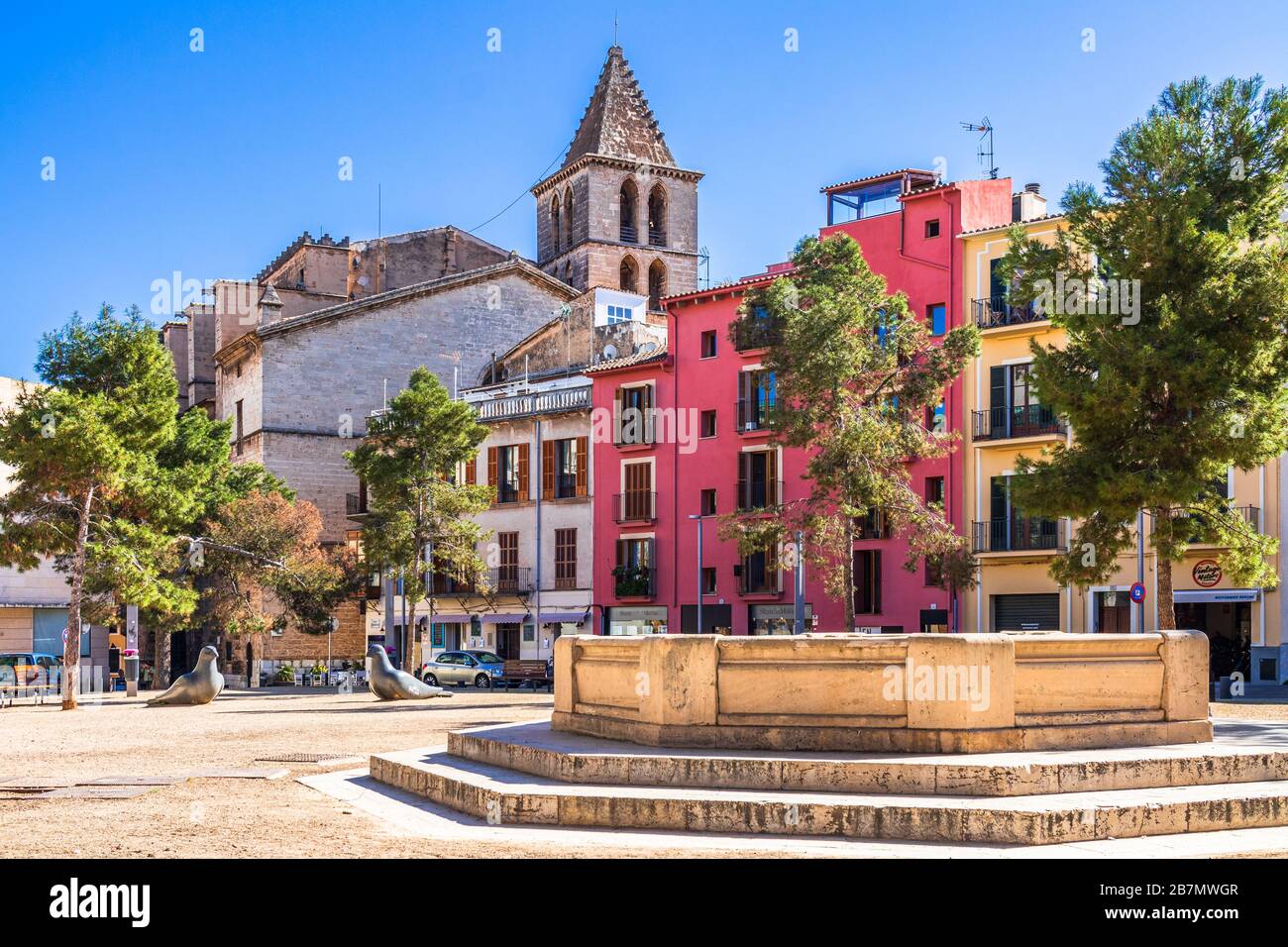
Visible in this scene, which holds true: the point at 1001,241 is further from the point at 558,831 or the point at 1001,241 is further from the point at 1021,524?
the point at 558,831

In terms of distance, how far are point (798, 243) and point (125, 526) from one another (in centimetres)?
1855

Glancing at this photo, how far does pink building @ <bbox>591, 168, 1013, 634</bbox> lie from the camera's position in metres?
46.2

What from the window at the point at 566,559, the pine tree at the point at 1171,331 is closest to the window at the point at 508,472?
the window at the point at 566,559

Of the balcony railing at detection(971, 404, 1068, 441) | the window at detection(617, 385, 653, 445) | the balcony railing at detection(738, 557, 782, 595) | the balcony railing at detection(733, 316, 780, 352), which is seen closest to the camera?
the balcony railing at detection(733, 316, 780, 352)

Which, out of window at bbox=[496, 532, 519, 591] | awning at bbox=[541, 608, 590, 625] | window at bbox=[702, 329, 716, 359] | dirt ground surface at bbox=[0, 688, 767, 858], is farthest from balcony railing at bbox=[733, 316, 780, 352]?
window at bbox=[496, 532, 519, 591]

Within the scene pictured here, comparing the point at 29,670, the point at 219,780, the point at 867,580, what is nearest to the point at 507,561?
the point at 867,580

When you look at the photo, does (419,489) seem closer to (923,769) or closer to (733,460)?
(733,460)

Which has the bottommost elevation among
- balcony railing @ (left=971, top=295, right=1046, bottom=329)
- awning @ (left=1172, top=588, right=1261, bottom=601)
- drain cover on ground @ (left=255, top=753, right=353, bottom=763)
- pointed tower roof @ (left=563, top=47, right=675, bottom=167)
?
drain cover on ground @ (left=255, top=753, right=353, bottom=763)

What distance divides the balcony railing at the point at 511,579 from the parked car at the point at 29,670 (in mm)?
15777

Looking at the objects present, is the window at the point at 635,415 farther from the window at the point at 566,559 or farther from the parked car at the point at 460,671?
the parked car at the point at 460,671

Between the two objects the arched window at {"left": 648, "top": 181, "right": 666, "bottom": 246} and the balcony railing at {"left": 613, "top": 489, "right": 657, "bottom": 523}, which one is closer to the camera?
the balcony railing at {"left": 613, "top": 489, "right": 657, "bottom": 523}

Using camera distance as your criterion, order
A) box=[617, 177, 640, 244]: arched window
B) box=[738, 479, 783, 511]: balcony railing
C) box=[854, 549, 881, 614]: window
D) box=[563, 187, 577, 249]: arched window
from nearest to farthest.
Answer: box=[854, 549, 881, 614]: window
box=[738, 479, 783, 511]: balcony railing
box=[617, 177, 640, 244]: arched window
box=[563, 187, 577, 249]: arched window

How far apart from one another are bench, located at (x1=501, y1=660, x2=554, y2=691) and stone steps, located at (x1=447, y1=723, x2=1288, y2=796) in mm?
37115

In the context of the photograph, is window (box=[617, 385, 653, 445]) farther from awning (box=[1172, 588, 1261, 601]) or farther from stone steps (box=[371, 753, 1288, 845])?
stone steps (box=[371, 753, 1288, 845])
